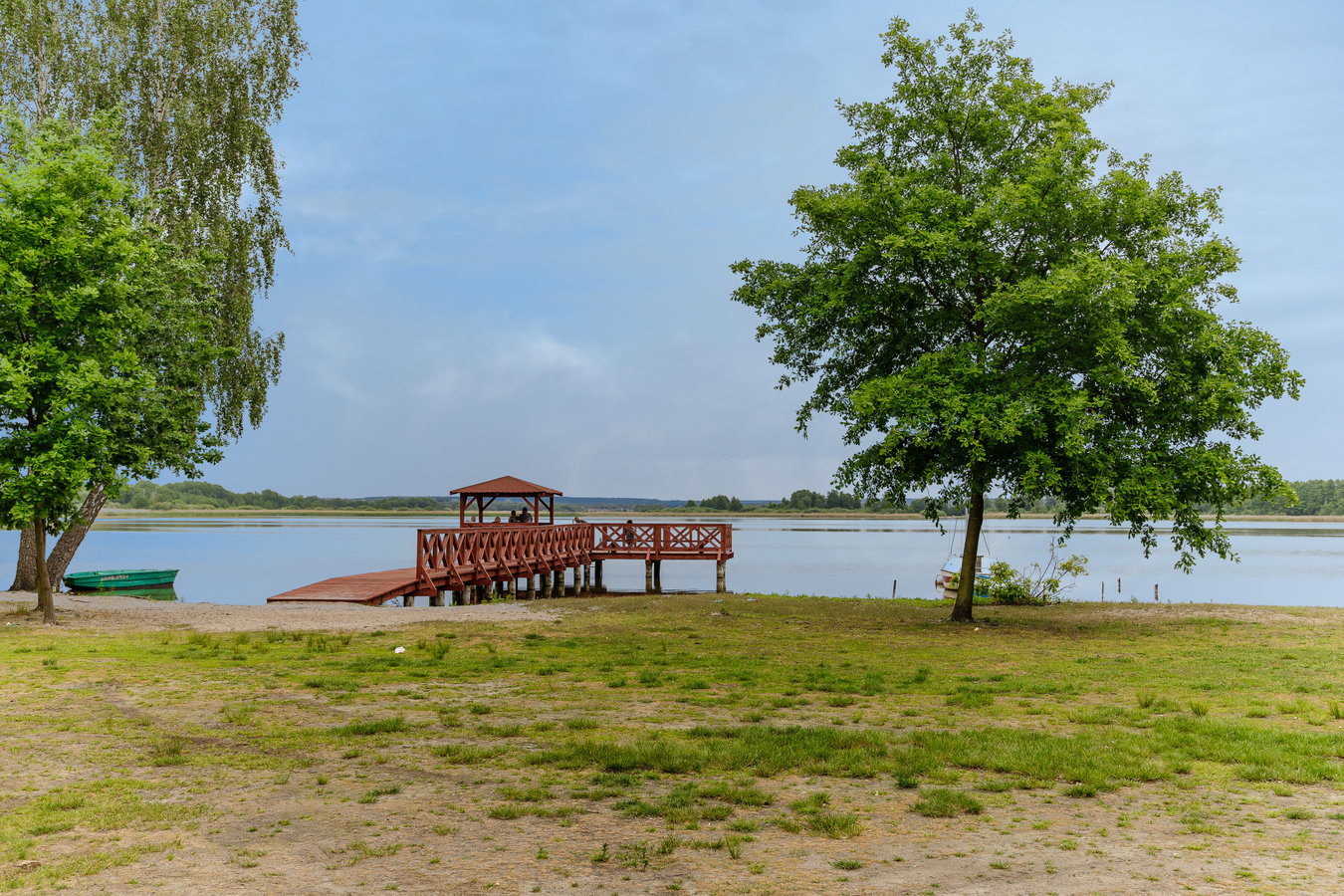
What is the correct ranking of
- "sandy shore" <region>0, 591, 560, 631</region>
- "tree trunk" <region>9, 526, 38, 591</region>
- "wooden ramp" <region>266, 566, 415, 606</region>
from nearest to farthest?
"sandy shore" <region>0, 591, 560, 631</region>
"wooden ramp" <region>266, 566, 415, 606</region>
"tree trunk" <region>9, 526, 38, 591</region>

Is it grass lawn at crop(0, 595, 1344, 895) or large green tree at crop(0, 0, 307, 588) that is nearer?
grass lawn at crop(0, 595, 1344, 895)

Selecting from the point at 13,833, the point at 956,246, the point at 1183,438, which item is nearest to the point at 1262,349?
the point at 1183,438

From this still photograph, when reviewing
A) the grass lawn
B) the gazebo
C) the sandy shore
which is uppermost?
the gazebo

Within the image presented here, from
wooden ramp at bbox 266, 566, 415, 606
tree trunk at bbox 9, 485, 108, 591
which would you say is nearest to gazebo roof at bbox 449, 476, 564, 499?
wooden ramp at bbox 266, 566, 415, 606

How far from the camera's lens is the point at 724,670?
11.4 meters

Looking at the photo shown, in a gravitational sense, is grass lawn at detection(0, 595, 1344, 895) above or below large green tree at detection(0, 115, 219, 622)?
below

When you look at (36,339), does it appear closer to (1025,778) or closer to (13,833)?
(13,833)

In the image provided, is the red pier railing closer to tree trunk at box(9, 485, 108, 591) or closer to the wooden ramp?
A: the wooden ramp

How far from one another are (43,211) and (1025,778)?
699 inches

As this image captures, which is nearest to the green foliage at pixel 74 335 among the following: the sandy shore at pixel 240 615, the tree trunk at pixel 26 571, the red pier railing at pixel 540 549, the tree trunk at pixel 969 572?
the sandy shore at pixel 240 615

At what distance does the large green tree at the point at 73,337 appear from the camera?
49.4ft

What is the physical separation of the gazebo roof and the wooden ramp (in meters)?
4.37

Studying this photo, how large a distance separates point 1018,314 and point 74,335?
1759 cm

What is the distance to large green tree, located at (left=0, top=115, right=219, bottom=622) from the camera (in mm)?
15070
